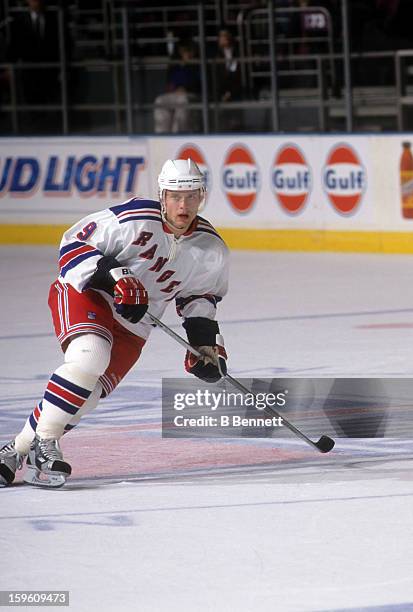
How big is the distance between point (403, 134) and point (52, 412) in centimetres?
823

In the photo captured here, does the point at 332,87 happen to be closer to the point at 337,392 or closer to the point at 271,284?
the point at 271,284

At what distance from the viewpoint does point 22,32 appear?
16016 mm

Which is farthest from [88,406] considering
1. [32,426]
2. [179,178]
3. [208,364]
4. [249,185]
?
[249,185]

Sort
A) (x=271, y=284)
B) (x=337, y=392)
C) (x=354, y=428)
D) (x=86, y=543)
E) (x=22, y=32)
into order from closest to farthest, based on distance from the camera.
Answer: (x=86, y=543), (x=354, y=428), (x=337, y=392), (x=271, y=284), (x=22, y=32)

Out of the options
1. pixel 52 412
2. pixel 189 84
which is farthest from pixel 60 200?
pixel 52 412

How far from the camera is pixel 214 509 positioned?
5098 millimetres

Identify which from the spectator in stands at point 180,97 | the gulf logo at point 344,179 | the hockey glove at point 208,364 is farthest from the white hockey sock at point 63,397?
the spectator in stands at point 180,97

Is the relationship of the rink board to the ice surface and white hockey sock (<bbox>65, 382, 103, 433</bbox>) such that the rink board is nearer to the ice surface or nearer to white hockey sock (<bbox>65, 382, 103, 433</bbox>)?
the ice surface

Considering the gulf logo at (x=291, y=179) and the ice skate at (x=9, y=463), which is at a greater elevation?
the gulf logo at (x=291, y=179)

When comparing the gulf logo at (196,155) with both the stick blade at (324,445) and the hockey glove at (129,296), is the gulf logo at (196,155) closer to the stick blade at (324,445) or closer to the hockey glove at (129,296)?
the stick blade at (324,445)

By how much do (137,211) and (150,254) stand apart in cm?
16

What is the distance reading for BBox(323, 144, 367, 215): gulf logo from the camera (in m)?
13.3

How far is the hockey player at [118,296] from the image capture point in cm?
538

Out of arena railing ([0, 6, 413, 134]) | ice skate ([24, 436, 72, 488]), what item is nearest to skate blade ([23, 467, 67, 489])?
ice skate ([24, 436, 72, 488])
